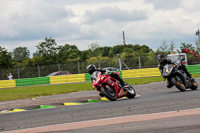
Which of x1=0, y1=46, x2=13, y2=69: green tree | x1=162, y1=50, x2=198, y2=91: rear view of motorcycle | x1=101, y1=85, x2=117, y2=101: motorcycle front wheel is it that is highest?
x1=0, y1=46, x2=13, y2=69: green tree

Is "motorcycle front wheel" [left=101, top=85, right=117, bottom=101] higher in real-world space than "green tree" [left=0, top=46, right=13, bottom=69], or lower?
lower

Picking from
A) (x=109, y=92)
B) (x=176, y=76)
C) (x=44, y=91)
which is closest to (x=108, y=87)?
(x=109, y=92)

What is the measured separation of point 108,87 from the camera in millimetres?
11234

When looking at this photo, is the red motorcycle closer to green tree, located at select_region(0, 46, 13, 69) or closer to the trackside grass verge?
the trackside grass verge

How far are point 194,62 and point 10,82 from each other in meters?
16.9

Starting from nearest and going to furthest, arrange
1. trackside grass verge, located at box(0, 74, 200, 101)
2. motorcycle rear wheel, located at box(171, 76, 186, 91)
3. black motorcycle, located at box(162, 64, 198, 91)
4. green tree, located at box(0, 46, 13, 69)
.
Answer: motorcycle rear wheel, located at box(171, 76, 186, 91) < black motorcycle, located at box(162, 64, 198, 91) < trackside grass verge, located at box(0, 74, 200, 101) < green tree, located at box(0, 46, 13, 69)

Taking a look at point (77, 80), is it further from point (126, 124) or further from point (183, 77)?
point (126, 124)

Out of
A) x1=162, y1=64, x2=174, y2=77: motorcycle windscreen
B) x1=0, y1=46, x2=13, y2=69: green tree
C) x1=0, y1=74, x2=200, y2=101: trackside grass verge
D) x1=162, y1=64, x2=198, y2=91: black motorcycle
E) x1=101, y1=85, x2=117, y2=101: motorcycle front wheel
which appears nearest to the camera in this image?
x1=101, y1=85, x2=117, y2=101: motorcycle front wheel

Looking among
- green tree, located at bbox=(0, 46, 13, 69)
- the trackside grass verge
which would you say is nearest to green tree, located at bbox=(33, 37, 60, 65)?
green tree, located at bbox=(0, 46, 13, 69)

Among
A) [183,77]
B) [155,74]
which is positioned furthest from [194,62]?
[183,77]

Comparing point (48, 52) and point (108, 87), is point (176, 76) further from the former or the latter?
point (48, 52)

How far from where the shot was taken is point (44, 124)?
6934mm

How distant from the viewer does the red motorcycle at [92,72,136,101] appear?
11.2 m

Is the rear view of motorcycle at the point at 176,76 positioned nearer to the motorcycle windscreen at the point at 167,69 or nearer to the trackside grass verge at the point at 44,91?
the motorcycle windscreen at the point at 167,69
